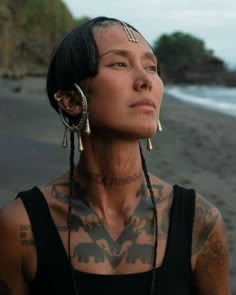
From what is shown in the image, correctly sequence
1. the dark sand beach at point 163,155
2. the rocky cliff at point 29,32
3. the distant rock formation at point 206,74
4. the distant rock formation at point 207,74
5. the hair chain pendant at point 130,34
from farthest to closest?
1. the distant rock formation at point 207,74
2. the distant rock formation at point 206,74
3. the rocky cliff at point 29,32
4. the dark sand beach at point 163,155
5. the hair chain pendant at point 130,34

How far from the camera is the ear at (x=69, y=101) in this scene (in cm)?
202

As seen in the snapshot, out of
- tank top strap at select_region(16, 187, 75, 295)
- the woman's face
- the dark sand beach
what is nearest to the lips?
the woman's face

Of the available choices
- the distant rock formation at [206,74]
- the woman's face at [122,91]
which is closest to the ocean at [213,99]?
the woman's face at [122,91]

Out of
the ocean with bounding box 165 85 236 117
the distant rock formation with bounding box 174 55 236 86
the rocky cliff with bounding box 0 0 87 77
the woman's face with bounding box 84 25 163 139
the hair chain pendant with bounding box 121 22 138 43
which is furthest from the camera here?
the distant rock formation with bounding box 174 55 236 86

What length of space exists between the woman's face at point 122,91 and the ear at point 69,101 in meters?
0.06

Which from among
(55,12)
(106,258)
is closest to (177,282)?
(106,258)

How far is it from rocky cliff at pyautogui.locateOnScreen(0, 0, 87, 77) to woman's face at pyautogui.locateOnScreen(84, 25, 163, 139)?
132ft

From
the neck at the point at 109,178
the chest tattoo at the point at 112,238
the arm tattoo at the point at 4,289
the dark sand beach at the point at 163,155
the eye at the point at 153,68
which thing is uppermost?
the eye at the point at 153,68

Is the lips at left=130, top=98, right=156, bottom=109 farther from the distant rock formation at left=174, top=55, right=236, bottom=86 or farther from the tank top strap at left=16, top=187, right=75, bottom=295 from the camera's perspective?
the distant rock formation at left=174, top=55, right=236, bottom=86

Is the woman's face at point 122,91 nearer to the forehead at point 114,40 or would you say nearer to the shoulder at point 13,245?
the forehead at point 114,40

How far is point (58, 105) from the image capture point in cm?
206

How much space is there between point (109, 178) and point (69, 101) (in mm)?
295

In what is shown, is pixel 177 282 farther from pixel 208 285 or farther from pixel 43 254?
pixel 43 254

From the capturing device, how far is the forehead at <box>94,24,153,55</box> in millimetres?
2020
